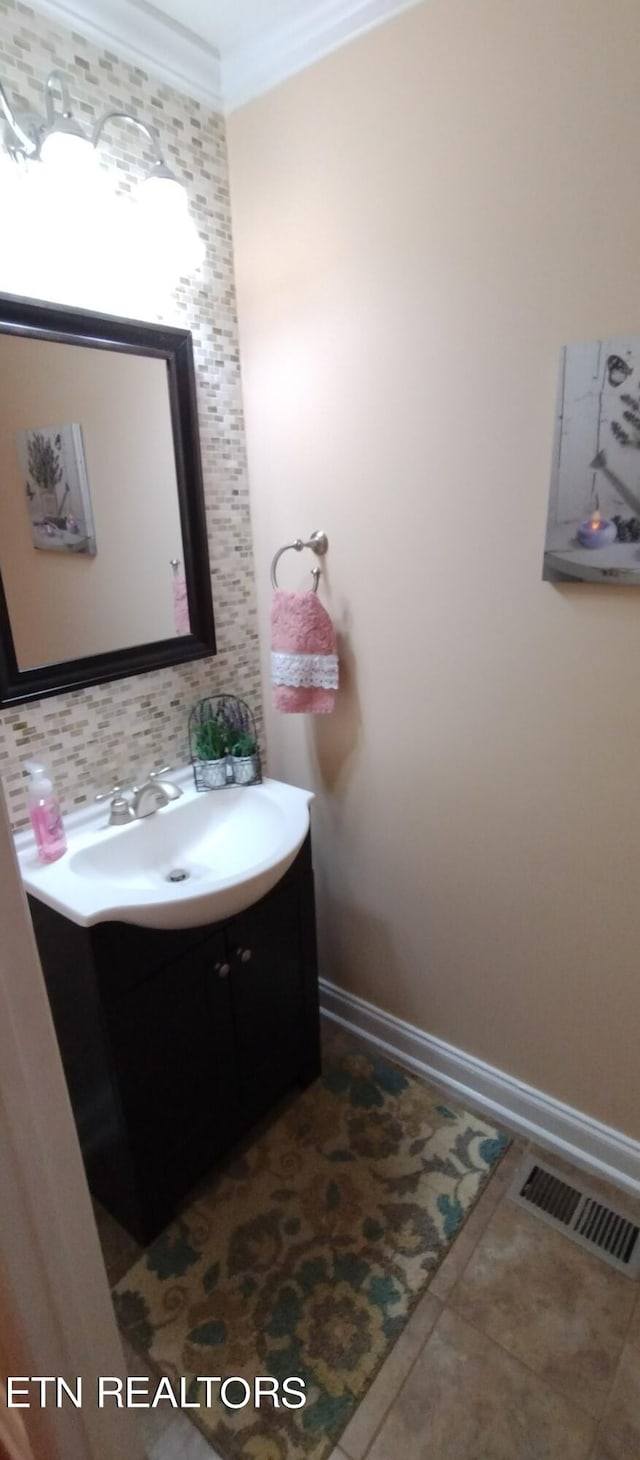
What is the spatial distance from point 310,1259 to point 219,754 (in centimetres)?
106

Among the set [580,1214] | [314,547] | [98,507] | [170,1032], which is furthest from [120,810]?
[580,1214]

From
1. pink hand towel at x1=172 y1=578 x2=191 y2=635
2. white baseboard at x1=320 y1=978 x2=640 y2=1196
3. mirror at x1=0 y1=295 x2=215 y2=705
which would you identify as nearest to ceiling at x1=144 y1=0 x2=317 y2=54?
mirror at x1=0 y1=295 x2=215 y2=705

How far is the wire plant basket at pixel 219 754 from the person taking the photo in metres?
1.63

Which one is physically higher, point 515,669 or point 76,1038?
point 515,669

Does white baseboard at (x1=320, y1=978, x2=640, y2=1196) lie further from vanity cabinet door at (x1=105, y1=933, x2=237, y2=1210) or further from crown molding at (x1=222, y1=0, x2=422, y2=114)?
crown molding at (x1=222, y1=0, x2=422, y2=114)

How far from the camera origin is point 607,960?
4.55 feet

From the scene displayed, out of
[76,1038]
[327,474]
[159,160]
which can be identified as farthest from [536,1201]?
[159,160]

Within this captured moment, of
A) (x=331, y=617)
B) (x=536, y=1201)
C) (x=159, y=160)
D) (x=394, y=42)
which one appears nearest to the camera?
(x=394, y=42)

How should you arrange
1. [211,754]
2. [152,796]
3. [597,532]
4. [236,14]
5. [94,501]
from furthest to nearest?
[211,754], [152,796], [94,501], [236,14], [597,532]

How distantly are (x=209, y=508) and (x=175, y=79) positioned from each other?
2.69 feet

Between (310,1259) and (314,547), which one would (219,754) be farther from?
(310,1259)

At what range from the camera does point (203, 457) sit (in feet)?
5.24

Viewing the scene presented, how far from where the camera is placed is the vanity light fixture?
3.80ft

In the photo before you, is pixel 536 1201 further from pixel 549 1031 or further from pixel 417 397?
pixel 417 397
